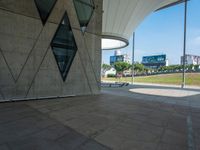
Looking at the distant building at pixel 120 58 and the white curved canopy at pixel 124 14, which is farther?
the distant building at pixel 120 58

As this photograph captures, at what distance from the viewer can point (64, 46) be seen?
29.0 ft

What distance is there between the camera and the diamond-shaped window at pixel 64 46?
333 inches

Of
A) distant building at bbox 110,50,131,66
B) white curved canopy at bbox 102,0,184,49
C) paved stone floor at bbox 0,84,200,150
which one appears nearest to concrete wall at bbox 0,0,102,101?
paved stone floor at bbox 0,84,200,150

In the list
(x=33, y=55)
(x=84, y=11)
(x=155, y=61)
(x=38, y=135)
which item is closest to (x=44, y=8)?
(x=33, y=55)

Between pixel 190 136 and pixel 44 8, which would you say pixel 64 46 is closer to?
pixel 44 8

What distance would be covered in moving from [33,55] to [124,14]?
18032 millimetres

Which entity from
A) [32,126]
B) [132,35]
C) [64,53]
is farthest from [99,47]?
[132,35]

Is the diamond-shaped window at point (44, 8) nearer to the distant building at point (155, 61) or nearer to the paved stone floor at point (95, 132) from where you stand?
the paved stone floor at point (95, 132)

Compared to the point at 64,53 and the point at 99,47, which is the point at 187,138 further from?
the point at 99,47

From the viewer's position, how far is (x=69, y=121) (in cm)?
457

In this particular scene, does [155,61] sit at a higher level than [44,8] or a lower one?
higher

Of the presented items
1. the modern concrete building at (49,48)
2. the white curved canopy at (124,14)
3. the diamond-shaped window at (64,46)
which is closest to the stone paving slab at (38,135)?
the modern concrete building at (49,48)

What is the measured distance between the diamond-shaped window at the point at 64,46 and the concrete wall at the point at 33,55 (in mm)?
247

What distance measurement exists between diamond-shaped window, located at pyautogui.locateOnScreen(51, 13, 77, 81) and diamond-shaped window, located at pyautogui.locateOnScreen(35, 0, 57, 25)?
32.7 inches
